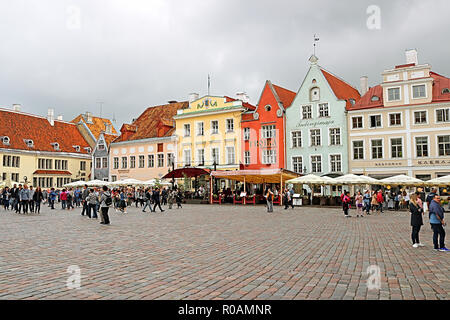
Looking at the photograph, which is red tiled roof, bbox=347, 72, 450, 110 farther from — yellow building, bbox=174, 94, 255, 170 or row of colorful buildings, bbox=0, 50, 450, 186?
yellow building, bbox=174, 94, 255, 170

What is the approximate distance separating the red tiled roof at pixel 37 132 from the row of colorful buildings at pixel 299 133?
178 mm

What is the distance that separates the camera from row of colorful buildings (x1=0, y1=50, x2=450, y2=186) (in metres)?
37.5

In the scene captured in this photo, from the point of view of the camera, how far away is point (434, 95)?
37250mm

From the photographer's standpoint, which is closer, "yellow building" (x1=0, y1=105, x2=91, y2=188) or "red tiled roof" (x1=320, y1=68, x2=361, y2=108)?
"red tiled roof" (x1=320, y1=68, x2=361, y2=108)

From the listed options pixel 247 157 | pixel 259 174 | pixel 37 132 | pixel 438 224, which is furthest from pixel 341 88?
pixel 37 132

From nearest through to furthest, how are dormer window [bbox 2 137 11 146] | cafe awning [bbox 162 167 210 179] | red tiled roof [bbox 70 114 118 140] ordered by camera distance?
cafe awning [bbox 162 167 210 179] < dormer window [bbox 2 137 11 146] < red tiled roof [bbox 70 114 118 140]

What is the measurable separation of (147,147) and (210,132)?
9.09m

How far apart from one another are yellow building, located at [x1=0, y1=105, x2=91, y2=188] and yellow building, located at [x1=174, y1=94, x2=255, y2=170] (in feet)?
61.5

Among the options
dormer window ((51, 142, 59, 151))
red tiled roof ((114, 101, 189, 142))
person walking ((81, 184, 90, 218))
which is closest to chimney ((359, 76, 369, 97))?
red tiled roof ((114, 101, 189, 142))

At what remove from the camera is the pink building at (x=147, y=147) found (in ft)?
169

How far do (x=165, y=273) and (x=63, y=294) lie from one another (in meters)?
1.88

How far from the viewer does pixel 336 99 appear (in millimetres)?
41531

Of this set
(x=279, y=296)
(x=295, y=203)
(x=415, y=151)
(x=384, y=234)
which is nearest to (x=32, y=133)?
(x=295, y=203)
